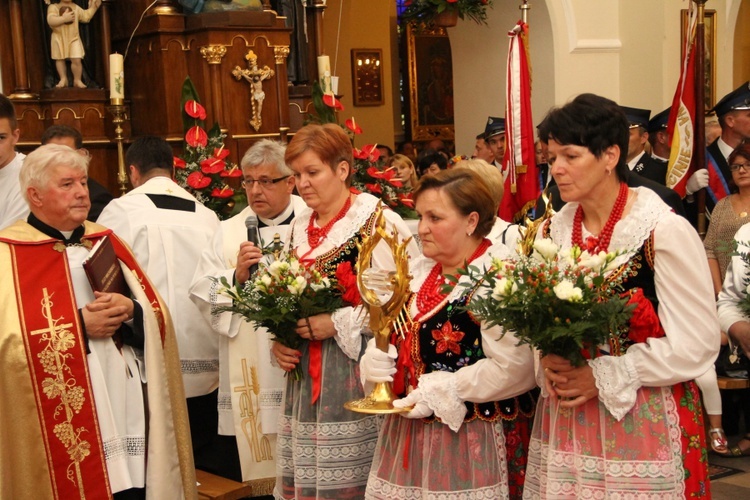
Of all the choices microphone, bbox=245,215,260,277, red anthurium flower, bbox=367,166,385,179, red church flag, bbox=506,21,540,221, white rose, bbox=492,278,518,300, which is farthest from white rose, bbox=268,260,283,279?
red church flag, bbox=506,21,540,221

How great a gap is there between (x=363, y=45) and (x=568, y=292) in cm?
1175

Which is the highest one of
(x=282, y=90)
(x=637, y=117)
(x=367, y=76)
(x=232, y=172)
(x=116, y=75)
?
(x=367, y=76)

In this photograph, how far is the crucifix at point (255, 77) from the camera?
7.48m

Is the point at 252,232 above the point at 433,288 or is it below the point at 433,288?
above

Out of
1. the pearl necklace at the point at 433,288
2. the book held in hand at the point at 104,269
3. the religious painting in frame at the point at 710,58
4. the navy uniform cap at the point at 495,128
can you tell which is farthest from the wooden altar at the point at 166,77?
the religious painting in frame at the point at 710,58

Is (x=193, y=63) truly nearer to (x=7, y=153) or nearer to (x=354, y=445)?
(x=7, y=153)

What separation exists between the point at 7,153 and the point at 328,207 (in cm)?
214

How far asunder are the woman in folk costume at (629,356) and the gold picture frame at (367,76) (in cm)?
1106

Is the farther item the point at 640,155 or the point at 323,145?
the point at 640,155

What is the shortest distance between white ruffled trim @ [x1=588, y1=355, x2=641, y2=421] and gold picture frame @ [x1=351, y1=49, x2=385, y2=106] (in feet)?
37.1

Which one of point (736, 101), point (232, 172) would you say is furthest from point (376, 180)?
point (736, 101)

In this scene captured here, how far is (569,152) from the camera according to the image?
3.11m

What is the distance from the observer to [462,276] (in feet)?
11.2

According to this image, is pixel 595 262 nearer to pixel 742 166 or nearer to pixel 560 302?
pixel 560 302
